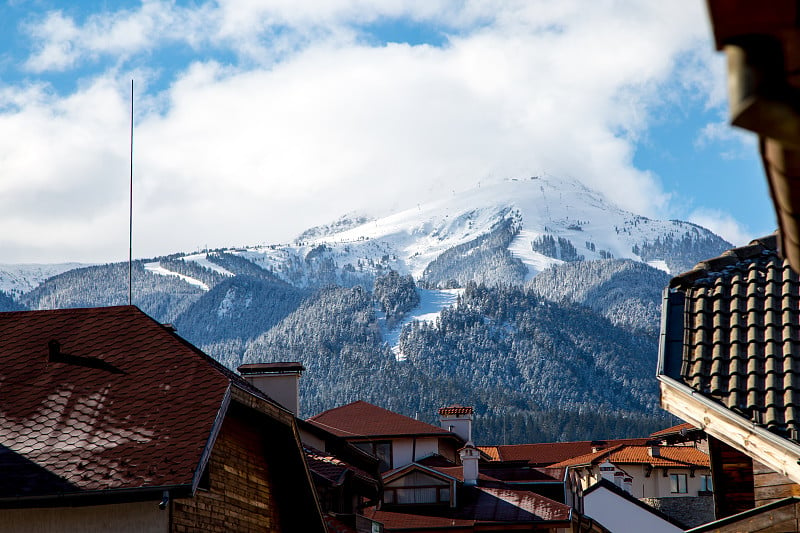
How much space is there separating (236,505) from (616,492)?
1479 inches

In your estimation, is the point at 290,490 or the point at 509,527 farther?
the point at 509,527

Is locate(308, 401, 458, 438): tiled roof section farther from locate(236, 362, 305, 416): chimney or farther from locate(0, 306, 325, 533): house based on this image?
locate(0, 306, 325, 533): house

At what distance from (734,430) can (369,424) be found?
46742 mm

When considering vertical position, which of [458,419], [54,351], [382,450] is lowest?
[382,450]

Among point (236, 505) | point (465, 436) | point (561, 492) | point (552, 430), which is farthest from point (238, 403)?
point (552, 430)

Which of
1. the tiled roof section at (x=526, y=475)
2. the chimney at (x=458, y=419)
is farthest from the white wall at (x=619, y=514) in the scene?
the chimney at (x=458, y=419)

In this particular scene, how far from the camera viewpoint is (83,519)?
13.3m

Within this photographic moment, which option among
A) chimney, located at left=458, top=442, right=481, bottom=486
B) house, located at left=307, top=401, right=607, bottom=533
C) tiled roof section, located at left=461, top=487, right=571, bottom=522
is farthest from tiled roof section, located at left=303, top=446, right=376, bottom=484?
chimney, located at left=458, top=442, right=481, bottom=486

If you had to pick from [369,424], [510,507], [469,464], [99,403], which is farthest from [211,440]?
[369,424]

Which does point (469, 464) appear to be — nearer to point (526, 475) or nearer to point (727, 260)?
point (526, 475)

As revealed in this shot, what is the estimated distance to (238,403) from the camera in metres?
15.2

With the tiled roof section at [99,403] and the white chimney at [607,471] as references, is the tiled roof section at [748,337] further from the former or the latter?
the white chimney at [607,471]

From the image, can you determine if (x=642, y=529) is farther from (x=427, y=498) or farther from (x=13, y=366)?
(x=13, y=366)

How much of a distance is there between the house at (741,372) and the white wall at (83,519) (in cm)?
643
